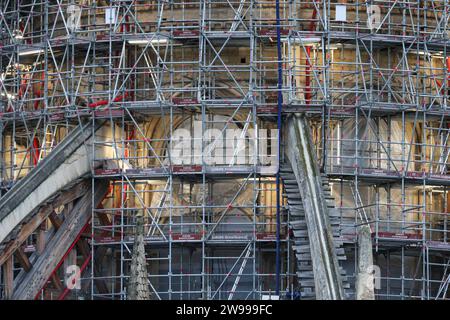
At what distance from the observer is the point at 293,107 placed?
51.9 m

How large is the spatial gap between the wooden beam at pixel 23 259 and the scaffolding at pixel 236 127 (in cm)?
109

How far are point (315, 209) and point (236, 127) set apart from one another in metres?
6.07

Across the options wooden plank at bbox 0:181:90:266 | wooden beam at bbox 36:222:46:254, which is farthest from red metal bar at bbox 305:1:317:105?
wooden beam at bbox 36:222:46:254

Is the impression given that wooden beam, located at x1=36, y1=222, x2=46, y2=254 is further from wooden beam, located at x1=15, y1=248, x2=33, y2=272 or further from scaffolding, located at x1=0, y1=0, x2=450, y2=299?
wooden beam, located at x1=15, y1=248, x2=33, y2=272

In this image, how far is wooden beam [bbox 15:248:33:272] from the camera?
5096 cm

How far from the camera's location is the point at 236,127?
179ft

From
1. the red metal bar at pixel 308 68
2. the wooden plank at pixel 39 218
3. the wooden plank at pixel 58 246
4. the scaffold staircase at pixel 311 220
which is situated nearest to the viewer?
the scaffold staircase at pixel 311 220

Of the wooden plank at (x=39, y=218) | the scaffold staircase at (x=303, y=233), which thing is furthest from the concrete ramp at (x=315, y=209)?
the wooden plank at (x=39, y=218)

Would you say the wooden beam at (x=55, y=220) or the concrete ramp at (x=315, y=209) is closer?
the concrete ramp at (x=315, y=209)

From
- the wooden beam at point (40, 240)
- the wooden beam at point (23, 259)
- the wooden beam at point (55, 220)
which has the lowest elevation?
the wooden beam at point (23, 259)

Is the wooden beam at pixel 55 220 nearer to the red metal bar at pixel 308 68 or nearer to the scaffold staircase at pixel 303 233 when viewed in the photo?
the scaffold staircase at pixel 303 233

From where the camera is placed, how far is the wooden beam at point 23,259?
50963 millimetres
